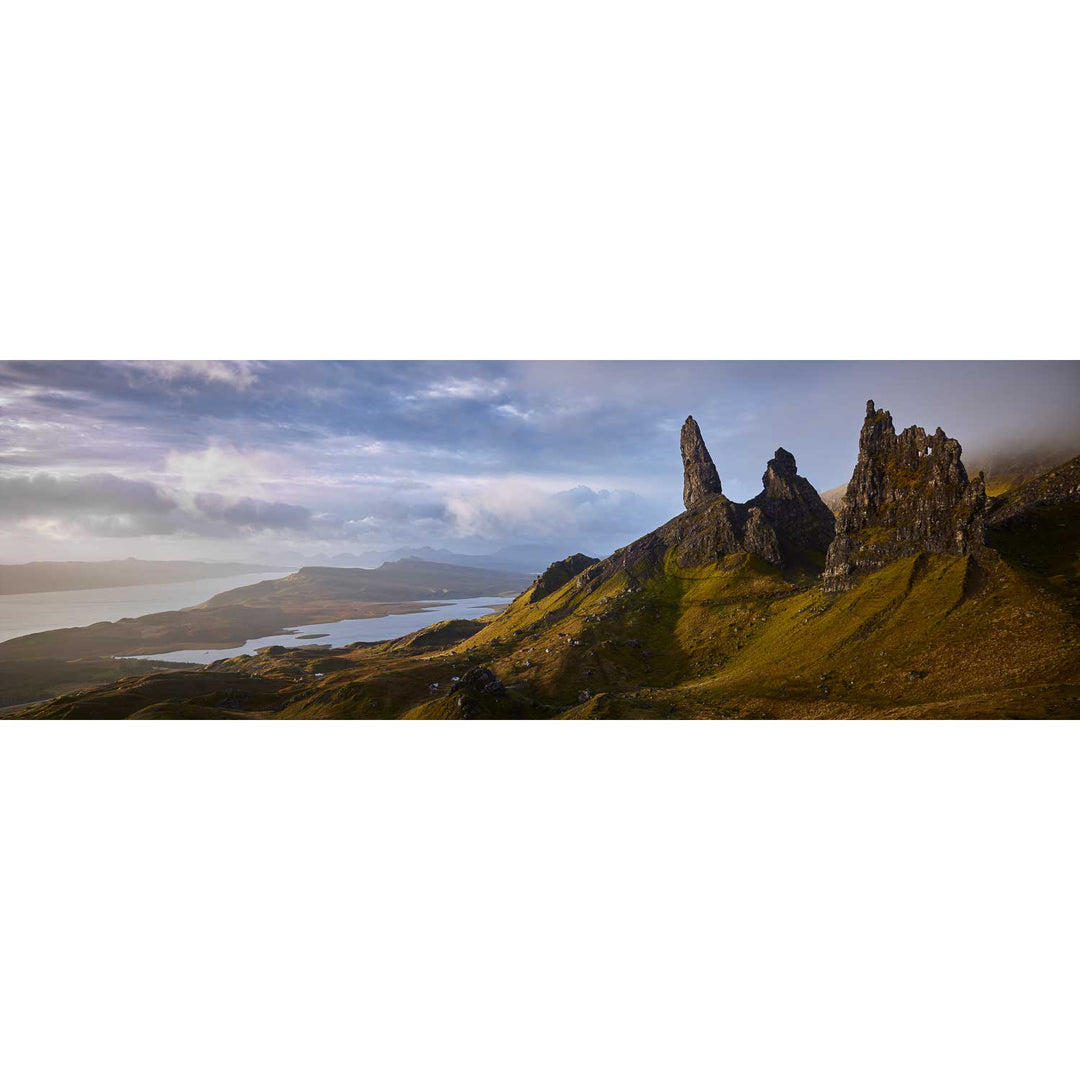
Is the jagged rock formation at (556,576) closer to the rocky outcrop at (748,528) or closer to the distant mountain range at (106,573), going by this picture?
the rocky outcrop at (748,528)

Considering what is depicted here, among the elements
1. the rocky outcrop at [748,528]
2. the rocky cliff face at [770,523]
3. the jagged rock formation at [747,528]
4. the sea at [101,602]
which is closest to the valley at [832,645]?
the sea at [101,602]

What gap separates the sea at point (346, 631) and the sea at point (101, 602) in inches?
136

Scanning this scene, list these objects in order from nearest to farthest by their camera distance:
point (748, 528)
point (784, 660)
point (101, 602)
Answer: point (101, 602), point (784, 660), point (748, 528)

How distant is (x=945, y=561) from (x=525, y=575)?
119 feet

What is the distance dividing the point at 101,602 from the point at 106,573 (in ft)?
5.18

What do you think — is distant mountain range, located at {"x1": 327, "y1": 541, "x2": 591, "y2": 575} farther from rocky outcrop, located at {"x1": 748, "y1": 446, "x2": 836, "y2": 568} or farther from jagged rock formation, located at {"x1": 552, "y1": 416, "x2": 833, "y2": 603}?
rocky outcrop, located at {"x1": 748, "y1": 446, "x2": 836, "y2": 568}

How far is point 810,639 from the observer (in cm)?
3888

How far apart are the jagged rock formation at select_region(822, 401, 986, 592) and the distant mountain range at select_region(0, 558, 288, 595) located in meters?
40.6

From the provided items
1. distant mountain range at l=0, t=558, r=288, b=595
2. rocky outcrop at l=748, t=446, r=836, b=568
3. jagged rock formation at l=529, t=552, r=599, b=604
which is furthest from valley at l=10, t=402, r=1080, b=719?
jagged rock formation at l=529, t=552, r=599, b=604

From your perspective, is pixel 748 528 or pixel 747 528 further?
pixel 747 528

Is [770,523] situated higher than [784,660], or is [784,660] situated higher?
[770,523]

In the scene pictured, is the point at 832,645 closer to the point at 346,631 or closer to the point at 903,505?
the point at 903,505

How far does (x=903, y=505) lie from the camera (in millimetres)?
39594

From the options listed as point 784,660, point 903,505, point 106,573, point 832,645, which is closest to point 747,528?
point 903,505
